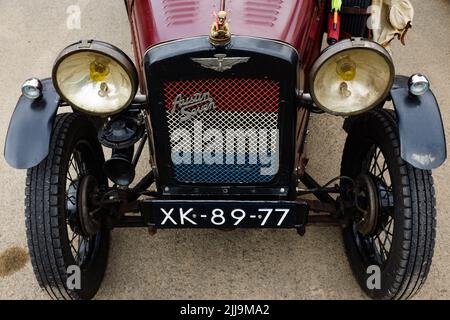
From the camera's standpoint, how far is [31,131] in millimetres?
2186

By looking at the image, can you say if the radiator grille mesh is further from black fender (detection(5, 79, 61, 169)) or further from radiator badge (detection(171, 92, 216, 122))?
black fender (detection(5, 79, 61, 169))

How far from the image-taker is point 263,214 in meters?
2.24

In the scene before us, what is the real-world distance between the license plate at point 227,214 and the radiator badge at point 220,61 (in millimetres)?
550

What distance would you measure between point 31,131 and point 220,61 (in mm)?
815

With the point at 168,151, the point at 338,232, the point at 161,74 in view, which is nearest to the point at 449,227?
the point at 338,232

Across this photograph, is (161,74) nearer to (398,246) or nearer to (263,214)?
(263,214)

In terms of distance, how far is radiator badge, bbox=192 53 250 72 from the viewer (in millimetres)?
1958

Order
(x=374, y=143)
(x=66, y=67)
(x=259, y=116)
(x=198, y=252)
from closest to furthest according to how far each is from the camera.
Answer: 1. (x=66, y=67)
2. (x=259, y=116)
3. (x=374, y=143)
4. (x=198, y=252)

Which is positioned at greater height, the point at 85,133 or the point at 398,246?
the point at 85,133

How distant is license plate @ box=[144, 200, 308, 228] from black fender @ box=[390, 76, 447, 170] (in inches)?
18.4

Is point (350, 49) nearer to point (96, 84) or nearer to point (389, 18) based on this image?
point (96, 84)

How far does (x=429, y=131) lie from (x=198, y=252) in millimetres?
1261

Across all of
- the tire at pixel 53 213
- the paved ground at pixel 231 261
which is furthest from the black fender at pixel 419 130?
the tire at pixel 53 213

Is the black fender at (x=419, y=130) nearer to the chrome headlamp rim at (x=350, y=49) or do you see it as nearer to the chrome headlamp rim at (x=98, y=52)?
the chrome headlamp rim at (x=350, y=49)
